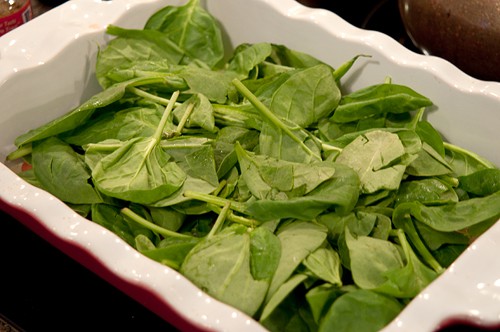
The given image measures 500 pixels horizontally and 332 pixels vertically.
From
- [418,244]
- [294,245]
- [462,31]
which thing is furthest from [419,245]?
[462,31]

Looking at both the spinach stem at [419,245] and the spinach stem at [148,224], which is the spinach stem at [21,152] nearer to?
the spinach stem at [148,224]

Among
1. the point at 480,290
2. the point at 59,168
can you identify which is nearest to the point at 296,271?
the point at 480,290

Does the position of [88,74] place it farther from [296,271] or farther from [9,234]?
[296,271]

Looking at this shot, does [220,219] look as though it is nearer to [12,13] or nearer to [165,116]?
[165,116]

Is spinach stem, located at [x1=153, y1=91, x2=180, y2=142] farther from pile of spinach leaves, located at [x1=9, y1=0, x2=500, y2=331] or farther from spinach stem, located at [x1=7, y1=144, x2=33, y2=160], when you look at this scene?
spinach stem, located at [x1=7, y1=144, x2=33, y2=160]

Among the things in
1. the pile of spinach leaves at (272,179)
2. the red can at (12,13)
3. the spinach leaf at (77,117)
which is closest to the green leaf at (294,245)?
the pile of spinach leaves at (272,179)

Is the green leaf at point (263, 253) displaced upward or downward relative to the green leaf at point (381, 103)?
downward
